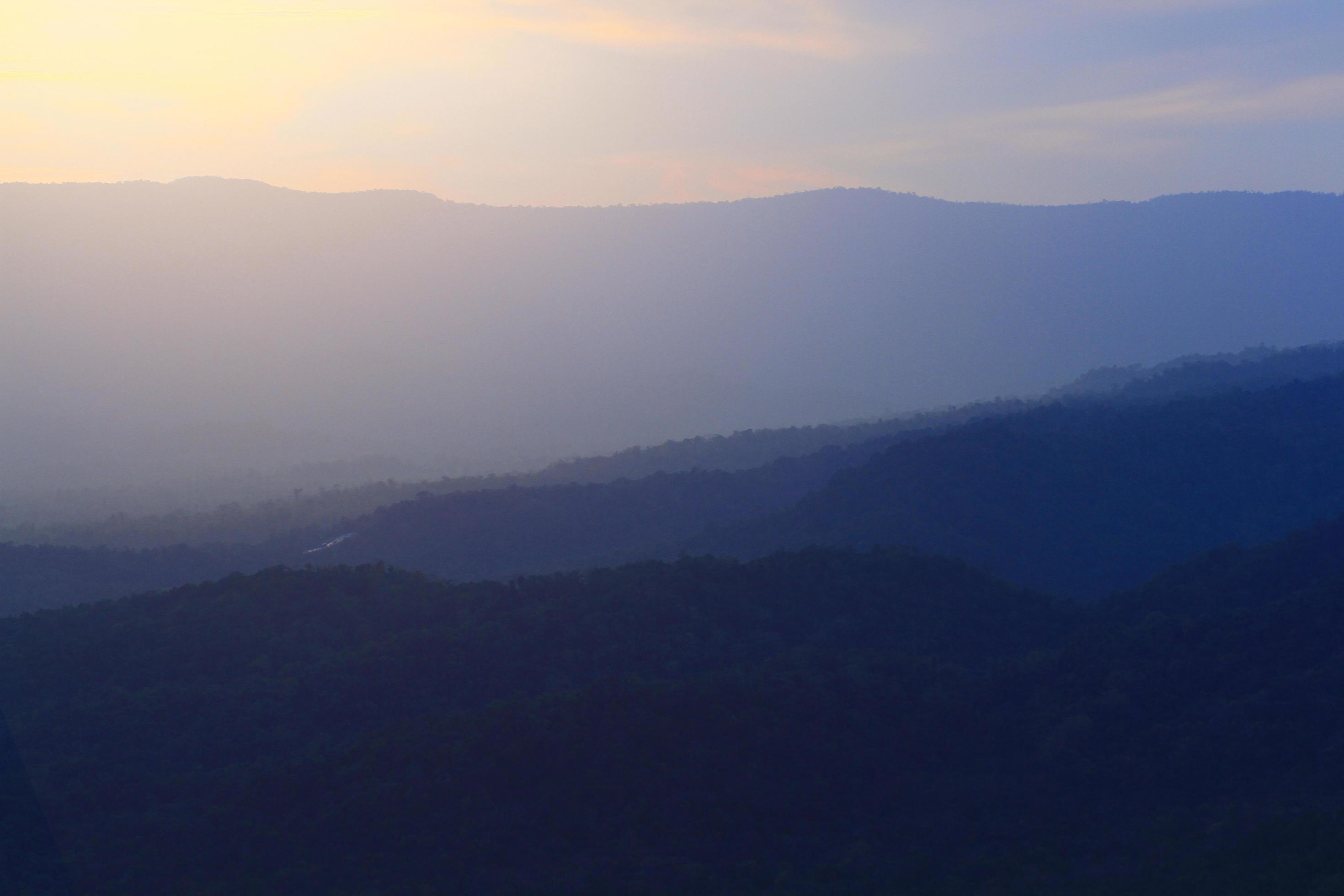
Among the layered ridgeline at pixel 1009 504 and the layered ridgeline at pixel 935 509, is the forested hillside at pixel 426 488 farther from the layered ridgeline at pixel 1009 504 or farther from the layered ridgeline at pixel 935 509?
the layered ridgeline at pixel 1009 504

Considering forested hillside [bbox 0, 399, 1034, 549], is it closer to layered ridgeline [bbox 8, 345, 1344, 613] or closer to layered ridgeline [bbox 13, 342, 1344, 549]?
layered ridgeline [bbox 13, 342, 1344, 549]

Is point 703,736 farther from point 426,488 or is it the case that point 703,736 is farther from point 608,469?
point 608,469

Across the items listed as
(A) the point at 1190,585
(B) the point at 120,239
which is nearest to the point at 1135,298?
(B) the point at 120,239

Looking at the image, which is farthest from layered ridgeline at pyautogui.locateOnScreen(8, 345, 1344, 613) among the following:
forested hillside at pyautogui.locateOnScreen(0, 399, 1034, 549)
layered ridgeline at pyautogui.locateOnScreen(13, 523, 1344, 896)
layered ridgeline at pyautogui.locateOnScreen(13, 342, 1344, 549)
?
layered ridgeline at pyautogui.locateOnScreen(13, 523, 1344, 896)

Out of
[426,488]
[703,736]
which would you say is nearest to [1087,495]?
[703,736]

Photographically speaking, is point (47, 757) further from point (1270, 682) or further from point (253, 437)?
point (253, 437)

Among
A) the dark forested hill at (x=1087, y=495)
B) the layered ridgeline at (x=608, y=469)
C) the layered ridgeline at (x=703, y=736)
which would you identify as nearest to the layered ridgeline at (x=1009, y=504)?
the dark forested hill at (x=1087, y=495)
